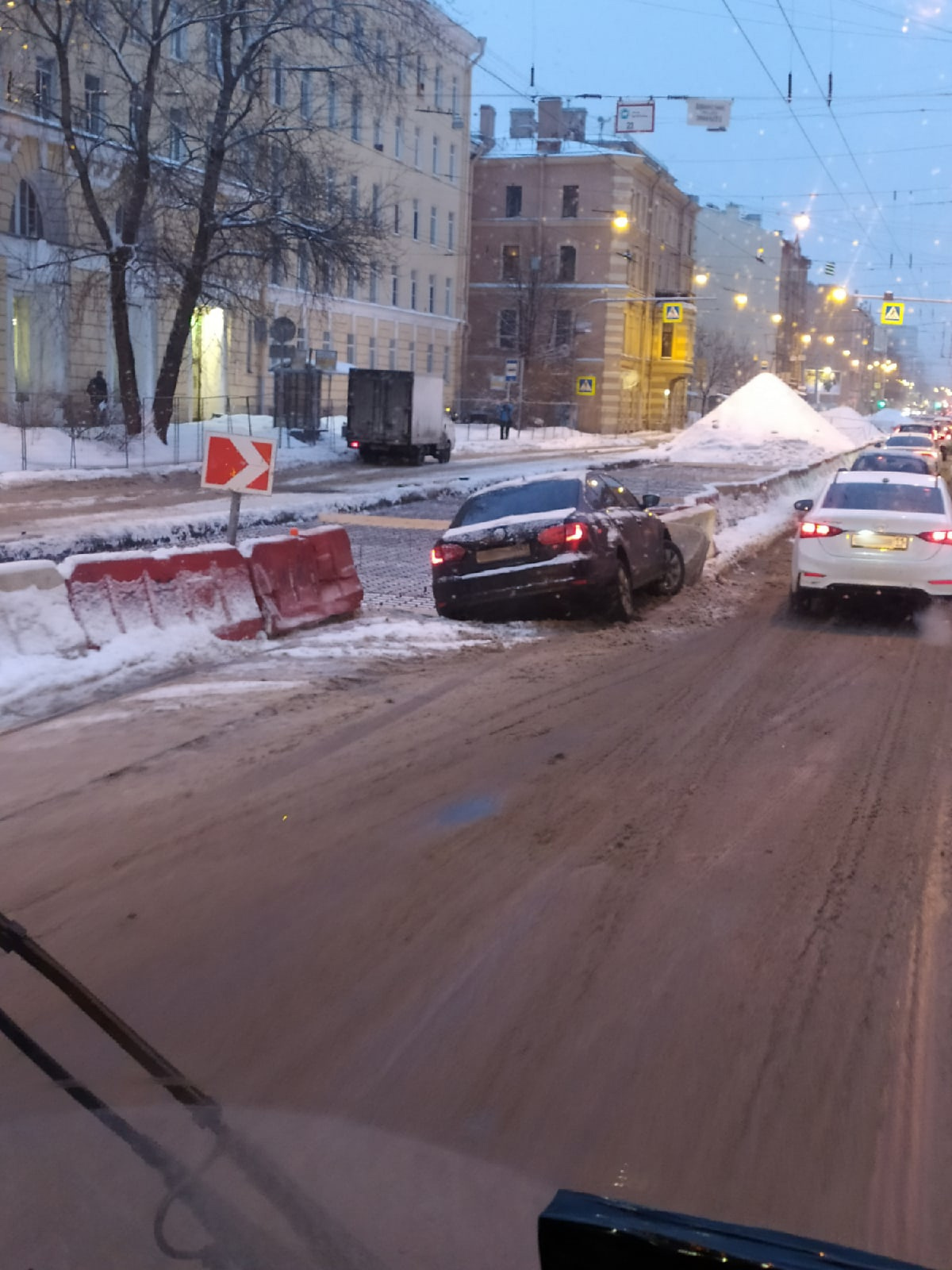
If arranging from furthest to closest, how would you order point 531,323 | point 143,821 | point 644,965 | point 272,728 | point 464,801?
point 531,323 → point 272,728 → point 464,801 → point 143,821 → point 644,965

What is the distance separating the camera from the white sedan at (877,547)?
506 inches

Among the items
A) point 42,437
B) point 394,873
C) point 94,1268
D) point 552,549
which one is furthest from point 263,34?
point 94,1268

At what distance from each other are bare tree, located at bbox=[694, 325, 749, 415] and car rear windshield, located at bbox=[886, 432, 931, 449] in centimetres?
5262

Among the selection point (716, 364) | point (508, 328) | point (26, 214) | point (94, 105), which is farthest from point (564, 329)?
point (94, 105)

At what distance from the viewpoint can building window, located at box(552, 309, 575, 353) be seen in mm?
79938

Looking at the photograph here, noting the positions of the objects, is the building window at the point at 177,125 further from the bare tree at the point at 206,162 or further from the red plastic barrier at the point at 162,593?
the red plastic barrier at the point at 162,593

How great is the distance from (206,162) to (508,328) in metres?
48.7

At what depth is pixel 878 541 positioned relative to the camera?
42.8ft

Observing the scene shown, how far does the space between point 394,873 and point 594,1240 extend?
3833mm

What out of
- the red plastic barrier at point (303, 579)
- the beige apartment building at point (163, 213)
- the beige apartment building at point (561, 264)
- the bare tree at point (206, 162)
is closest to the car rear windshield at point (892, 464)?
the beige apartment building at point (163, 213)

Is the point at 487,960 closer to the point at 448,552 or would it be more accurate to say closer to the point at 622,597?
the point at 448,552

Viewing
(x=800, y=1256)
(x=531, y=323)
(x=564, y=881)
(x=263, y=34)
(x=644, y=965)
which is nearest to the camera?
(x=800, y=1256)

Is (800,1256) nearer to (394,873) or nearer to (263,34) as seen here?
(394,873)

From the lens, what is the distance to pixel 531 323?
7388cm
